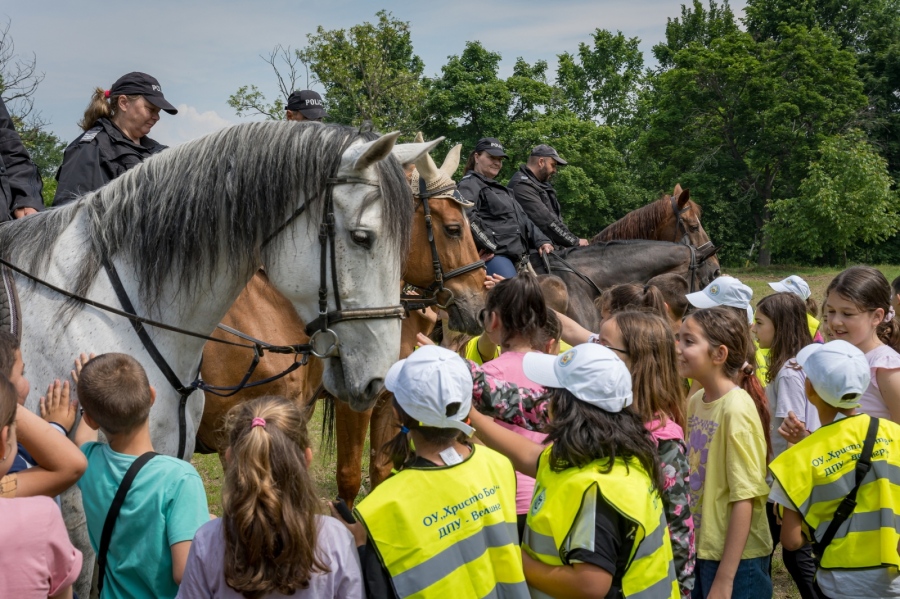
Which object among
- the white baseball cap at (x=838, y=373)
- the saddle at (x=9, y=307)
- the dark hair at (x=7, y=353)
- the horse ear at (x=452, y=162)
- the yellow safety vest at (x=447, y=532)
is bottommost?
the yellow safety vest at (x=447, y=532)

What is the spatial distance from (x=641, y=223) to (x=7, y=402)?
864 centimetres

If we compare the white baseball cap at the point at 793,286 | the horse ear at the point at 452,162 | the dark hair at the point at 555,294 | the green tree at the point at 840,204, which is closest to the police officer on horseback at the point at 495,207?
the horse ear at the point at 452,162

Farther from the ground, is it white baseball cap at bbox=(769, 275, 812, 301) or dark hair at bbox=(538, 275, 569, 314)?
dark hair at bbox=(538, 275, 569, 314)

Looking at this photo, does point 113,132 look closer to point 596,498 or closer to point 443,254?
point 443,254

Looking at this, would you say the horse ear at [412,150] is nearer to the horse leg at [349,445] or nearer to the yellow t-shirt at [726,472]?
the yellow t-shirt at [726,472]

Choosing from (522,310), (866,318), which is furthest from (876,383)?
(522,310)

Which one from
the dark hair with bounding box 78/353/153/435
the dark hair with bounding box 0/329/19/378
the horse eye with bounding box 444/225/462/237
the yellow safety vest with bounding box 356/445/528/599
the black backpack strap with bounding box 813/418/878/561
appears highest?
the horse eye with bounding box 444/225/462/237

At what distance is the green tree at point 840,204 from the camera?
3083 centimetres

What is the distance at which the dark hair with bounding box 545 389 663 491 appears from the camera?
2309 mm

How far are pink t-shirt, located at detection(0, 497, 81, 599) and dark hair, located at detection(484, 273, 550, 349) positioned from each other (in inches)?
70.4

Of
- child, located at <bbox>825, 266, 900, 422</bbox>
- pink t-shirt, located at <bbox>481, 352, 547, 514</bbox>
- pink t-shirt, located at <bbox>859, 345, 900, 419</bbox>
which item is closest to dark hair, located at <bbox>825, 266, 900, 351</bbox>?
child, located at <bbox>825, 266, 900, 422</bbox>

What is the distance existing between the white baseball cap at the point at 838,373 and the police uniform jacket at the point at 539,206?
592cm

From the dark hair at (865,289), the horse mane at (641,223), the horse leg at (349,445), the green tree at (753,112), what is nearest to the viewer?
the dark hair at (865,289)

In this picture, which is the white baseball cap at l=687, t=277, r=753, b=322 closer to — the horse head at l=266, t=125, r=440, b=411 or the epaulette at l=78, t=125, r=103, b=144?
the horse head at l=266, t=125, r=440, b=411
